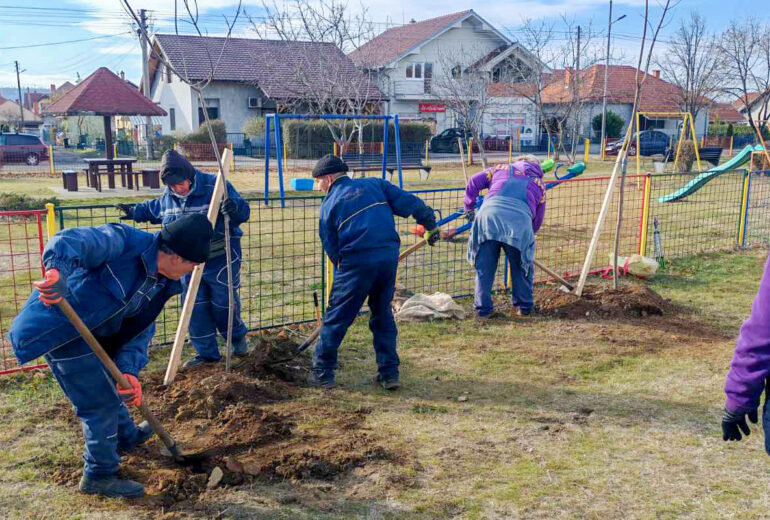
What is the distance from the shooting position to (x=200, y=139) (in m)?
30.6

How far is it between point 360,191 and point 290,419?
165 cm

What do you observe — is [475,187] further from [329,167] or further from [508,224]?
[329,167]

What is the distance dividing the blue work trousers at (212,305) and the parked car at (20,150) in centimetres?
2453

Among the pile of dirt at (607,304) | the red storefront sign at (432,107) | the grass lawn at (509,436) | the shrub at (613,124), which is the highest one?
the red storefront sign at (432,107)

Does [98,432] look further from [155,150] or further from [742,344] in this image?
[155,150]

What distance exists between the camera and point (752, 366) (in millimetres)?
2332

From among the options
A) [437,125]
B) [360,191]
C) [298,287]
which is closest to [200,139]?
[437,125]

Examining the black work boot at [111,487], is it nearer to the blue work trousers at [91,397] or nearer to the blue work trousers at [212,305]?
the blue work trousers at [91,397]

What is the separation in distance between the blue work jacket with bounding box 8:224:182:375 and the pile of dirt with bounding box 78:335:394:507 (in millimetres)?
936

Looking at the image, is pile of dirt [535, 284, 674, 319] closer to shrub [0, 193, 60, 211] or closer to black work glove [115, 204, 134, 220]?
black work glove [115, 204, 134, 220]

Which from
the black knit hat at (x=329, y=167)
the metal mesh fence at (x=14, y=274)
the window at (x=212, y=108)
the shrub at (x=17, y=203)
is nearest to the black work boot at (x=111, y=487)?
the metal mesh fence at (x=14, y=274)

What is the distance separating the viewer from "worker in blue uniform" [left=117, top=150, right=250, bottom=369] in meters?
5.01

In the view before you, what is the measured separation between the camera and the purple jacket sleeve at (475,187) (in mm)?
6957

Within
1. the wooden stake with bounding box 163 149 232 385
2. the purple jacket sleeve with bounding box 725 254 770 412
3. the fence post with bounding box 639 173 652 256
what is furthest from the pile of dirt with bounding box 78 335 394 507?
the fence post with bounding box 639 173 652 256
